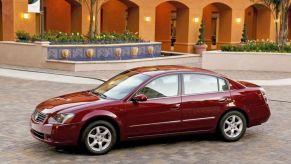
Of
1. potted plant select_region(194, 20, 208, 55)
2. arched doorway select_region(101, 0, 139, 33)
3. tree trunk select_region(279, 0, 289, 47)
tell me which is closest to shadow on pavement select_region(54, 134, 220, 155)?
tree trunk select_region(279, 0, 289, 47)

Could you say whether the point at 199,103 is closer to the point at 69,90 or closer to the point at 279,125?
the point at 279,125

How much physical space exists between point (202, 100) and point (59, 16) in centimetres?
2502

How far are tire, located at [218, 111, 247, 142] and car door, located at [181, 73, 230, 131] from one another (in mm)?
183

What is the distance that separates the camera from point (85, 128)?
8648 mm

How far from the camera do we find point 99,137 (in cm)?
877

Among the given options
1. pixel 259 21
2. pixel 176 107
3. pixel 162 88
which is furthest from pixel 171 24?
pixel 176 107

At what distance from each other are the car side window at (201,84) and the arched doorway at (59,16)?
21954 mm

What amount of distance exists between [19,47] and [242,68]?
1082 centimetres

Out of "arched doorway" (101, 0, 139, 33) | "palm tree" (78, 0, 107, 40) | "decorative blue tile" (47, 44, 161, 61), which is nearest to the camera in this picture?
"decorative blue tile" (47, 44, 161, 61)

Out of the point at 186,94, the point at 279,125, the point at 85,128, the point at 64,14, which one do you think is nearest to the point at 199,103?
the point at 186,94

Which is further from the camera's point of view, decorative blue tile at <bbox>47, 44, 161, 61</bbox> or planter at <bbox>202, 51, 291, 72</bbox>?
decorative blue tile at <bbox>47, 44, 161, 61</bbox>

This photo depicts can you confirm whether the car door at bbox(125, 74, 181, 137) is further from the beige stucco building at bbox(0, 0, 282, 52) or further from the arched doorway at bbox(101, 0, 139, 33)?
the arched doorway at bbox(101, 0, 139, 33)

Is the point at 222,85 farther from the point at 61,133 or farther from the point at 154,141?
the point at 61,133

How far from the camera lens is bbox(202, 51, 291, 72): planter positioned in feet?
76.9
